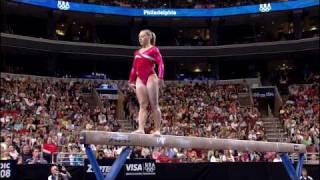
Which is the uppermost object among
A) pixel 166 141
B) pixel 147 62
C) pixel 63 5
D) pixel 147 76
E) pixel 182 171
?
pixel 63 5

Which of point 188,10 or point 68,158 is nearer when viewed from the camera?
point 68,158

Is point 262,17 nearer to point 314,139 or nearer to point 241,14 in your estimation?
point 241,14

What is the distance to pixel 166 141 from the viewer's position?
27.3ft

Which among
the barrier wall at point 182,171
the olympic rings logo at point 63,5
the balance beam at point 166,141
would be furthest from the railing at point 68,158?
the olympic rings logo at point 63,5

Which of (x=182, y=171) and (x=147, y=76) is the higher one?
(x=147, y=76)

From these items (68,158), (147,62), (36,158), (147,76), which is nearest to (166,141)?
(147,76)

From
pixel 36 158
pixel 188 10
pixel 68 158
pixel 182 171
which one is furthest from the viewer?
pixel 188 10

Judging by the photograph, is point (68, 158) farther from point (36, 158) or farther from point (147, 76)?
point (147, 76)

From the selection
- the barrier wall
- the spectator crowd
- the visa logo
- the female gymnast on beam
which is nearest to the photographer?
the barrier wall

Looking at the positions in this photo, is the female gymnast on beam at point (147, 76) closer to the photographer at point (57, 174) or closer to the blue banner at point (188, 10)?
the photographer at point (57, 174)

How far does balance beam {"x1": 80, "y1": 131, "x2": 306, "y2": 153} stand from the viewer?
7.47 meters

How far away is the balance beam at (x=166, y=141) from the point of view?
747 centimetres

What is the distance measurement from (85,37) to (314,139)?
16.4 m

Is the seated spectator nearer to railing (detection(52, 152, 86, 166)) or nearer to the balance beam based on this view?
railing (detection(52, 152, 86, 166))
